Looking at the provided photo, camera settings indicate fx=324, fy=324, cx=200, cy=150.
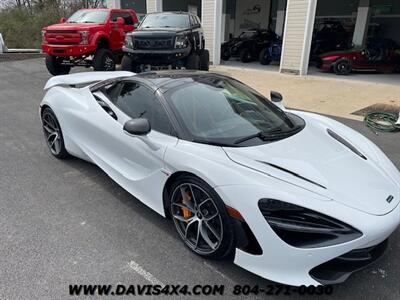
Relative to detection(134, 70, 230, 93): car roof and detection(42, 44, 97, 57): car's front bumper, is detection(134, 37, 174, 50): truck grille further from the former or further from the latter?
detection(134, 70, 230, 93): car roof

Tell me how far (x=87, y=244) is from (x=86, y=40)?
8407 millimetres

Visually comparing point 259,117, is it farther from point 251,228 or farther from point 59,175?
point 59,175

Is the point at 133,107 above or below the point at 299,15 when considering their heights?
below

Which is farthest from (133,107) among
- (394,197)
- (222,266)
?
(394,197)

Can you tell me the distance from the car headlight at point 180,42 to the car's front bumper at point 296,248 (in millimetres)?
7131

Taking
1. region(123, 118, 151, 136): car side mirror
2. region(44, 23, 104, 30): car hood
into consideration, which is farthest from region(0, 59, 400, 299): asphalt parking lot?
→ region(44, 23, 104, 30): car hood

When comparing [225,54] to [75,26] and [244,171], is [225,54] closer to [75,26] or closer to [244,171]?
[75,26]

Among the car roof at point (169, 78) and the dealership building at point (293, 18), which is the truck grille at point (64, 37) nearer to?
the dealership building at point (293, 18)

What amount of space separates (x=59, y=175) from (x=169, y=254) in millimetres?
1961

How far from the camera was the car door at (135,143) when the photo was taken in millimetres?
2701

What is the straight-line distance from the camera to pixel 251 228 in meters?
2.06

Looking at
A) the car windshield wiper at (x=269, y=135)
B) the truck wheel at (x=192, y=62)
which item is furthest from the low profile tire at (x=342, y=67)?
the car windshield wiper at (x=269, y=135)

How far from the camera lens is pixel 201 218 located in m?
2.44

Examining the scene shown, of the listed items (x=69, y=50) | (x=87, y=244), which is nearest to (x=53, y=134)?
(x=87, y=244)
